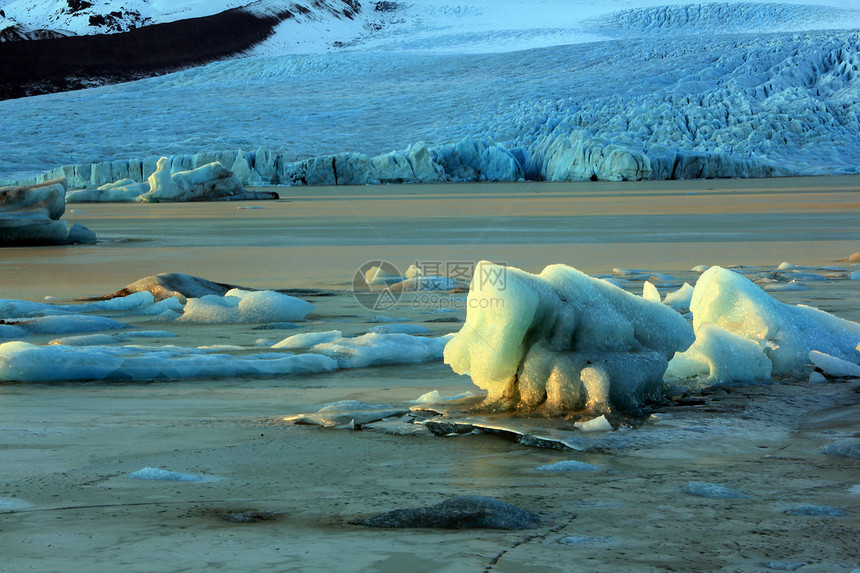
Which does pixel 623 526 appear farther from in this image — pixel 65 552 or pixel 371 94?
pixel 371 94

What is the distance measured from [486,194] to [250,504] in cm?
1686

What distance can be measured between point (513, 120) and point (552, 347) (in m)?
24.8

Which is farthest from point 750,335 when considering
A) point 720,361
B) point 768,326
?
point 720,361

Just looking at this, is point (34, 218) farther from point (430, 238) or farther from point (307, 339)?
point (307, 339)

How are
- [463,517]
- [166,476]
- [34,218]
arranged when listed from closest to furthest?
[463,517]
[166,476]
[34,218]

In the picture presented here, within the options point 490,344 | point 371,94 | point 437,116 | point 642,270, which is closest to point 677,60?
point 437,116

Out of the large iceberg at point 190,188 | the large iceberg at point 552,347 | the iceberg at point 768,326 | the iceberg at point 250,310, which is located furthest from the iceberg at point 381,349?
the large iceberg at point 190,188

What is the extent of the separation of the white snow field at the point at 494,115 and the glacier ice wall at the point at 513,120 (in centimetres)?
5

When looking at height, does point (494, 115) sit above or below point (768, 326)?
above

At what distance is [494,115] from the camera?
28.2m

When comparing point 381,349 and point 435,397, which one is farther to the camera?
point 381,349

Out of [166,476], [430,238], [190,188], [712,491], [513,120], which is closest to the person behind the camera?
[712,491]

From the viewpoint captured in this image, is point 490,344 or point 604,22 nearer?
point 490,344

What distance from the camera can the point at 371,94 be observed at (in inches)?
1284
